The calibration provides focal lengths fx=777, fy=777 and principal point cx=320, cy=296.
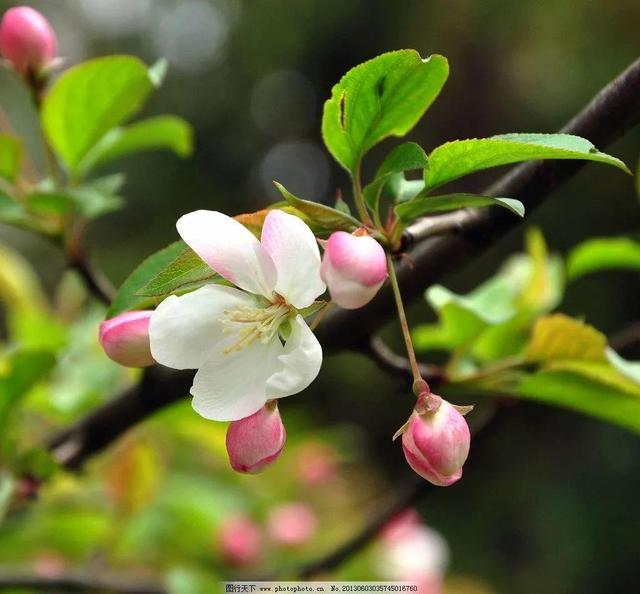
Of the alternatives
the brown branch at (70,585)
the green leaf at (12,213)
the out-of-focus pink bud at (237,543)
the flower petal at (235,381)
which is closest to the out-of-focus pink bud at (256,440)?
the flower petal at (235,381)

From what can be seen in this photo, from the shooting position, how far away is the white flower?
31cm

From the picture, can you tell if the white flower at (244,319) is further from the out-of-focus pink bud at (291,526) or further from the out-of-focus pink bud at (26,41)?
the out-of-focus pink bud at (291,526)

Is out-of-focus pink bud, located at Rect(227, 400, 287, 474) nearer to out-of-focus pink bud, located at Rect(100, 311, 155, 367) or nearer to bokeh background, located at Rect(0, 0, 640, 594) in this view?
out-of-focus pink bud, located at Rect(100, 311, 155, 367)

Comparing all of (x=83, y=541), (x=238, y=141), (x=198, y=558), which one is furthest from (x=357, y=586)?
(x=238, y=141)

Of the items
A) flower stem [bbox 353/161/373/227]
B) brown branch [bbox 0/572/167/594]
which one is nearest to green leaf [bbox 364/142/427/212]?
flower stem [bbox 353/161/373/227]

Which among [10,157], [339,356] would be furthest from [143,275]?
[339,356]

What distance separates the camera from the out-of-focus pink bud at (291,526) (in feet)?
3.97

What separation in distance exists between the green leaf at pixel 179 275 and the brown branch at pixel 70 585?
0.50m

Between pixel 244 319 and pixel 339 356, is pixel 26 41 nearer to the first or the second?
pixel 244 319

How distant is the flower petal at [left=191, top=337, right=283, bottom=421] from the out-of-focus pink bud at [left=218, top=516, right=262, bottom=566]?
86 centimetres

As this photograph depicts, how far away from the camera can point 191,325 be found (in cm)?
33

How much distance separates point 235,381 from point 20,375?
326 millimetres

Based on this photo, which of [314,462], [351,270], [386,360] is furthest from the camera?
[314,462]

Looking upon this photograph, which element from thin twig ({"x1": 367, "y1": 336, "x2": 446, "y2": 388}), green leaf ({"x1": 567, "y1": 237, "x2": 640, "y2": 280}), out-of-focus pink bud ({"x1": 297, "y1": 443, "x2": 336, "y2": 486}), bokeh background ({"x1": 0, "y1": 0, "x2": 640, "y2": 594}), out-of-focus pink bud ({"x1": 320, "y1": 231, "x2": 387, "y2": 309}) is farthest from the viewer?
out-of-focus pink bud ({"x1": 297, "y1": 443, "x2": 336, "y2": 486})
